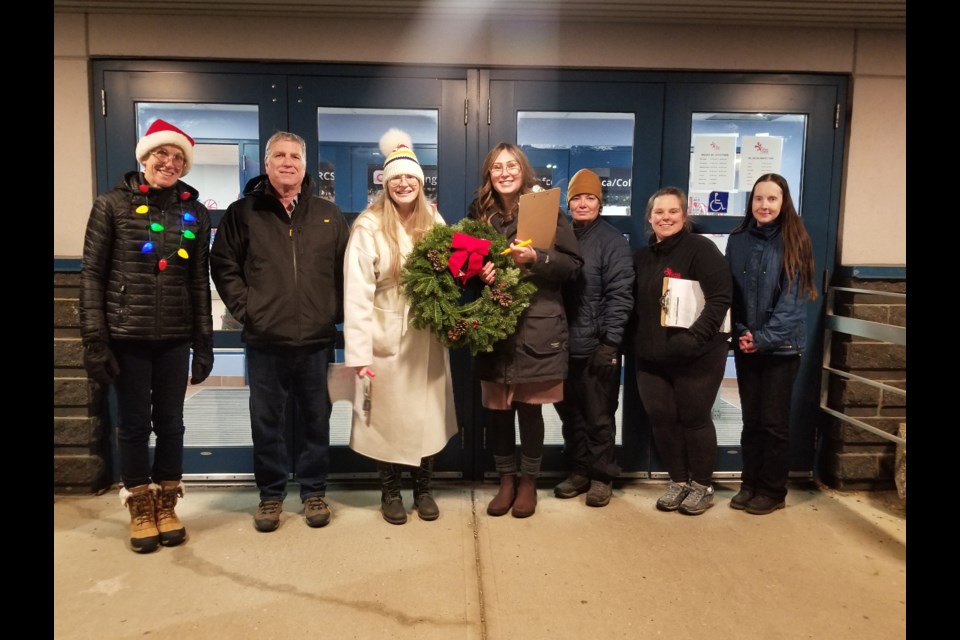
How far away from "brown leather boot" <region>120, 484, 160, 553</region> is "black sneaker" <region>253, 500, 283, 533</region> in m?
0.45

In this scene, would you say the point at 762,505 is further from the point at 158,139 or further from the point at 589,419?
the point at 158,139

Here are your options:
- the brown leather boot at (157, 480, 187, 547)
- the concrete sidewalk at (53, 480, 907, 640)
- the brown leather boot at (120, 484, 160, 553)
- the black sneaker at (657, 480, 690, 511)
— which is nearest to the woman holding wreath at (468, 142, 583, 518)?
the concrete sidewalk at (53, 480, 907, 640)

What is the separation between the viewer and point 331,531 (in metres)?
3.08

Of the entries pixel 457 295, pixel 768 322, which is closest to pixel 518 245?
pixel 457 295

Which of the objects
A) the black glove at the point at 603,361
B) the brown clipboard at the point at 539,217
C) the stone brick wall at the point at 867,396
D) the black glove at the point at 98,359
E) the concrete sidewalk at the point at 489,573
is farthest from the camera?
the stone brick wall at the point at 867,396

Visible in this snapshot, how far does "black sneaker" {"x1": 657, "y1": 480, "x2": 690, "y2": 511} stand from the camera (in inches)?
131

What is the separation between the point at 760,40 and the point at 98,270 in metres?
3.73

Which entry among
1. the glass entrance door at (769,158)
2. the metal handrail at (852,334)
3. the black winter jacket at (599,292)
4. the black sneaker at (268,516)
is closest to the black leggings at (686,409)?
the black winter jacket at (599,292)

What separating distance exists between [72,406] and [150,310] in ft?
4.02

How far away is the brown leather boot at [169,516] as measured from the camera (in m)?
2.93

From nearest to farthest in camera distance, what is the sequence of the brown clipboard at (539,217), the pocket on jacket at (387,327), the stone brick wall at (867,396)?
the brown clipboard at (539,217)
the pocket on jacket at (387,327)
the stone brick wall at (867,396)

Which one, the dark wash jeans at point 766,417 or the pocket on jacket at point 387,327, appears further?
the dark wash jeans at point 766,417

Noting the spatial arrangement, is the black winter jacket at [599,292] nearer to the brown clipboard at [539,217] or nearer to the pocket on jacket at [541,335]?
the pocket on jacket at [541,335]

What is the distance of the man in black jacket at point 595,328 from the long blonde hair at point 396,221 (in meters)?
0.82
